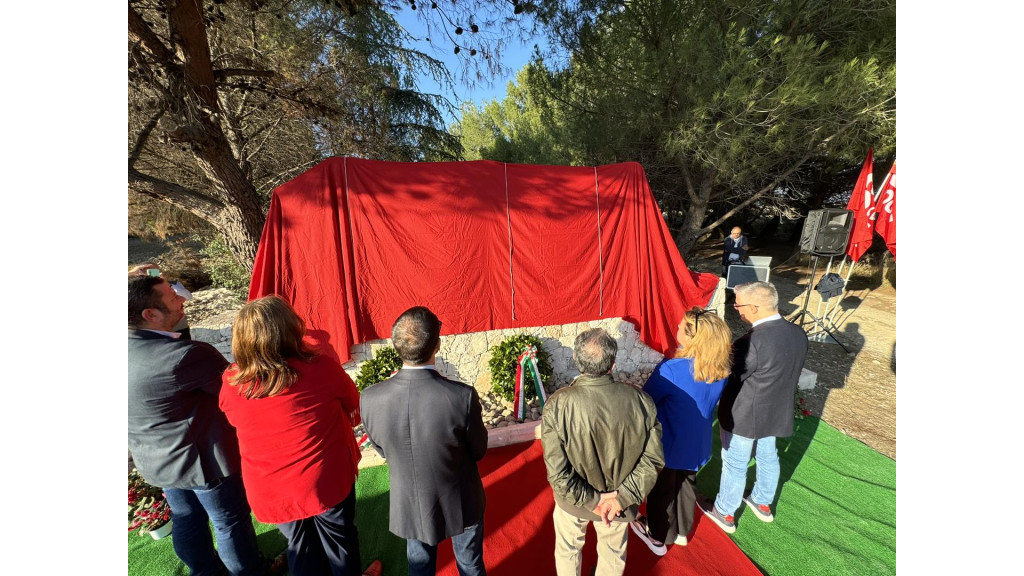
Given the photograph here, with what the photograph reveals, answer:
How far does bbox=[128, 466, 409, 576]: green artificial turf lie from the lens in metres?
2.13

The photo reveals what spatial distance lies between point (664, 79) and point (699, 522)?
6.23m

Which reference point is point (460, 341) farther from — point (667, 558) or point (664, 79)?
point (664, 79)

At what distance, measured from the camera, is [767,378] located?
6.95 ft

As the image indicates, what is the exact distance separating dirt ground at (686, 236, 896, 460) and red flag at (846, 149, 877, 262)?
4.31 ft

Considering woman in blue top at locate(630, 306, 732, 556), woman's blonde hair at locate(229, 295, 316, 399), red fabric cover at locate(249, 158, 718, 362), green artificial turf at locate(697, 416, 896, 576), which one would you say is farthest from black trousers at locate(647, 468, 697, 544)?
red fabric cover at locate(249, 158, 718, 362)

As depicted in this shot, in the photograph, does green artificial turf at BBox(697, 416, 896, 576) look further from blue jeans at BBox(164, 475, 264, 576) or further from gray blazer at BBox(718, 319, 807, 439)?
blue jeans at BBox(164, 475, 264, 576)

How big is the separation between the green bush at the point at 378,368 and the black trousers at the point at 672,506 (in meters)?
2.73

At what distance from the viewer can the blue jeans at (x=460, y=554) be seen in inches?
63.0

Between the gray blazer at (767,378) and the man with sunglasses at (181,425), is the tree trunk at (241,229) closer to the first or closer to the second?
the man with sunglasses at (181,425)

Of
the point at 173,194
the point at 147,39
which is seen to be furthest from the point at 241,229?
the point at 147,39

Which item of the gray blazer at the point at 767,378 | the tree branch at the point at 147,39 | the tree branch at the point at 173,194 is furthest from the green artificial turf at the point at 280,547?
the tree branch at the point at 147,39

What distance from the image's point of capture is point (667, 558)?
214cm

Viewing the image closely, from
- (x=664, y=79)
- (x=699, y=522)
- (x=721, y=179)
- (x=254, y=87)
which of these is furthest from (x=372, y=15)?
(x=699, y=522)

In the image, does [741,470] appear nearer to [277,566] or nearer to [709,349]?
[709,349]
